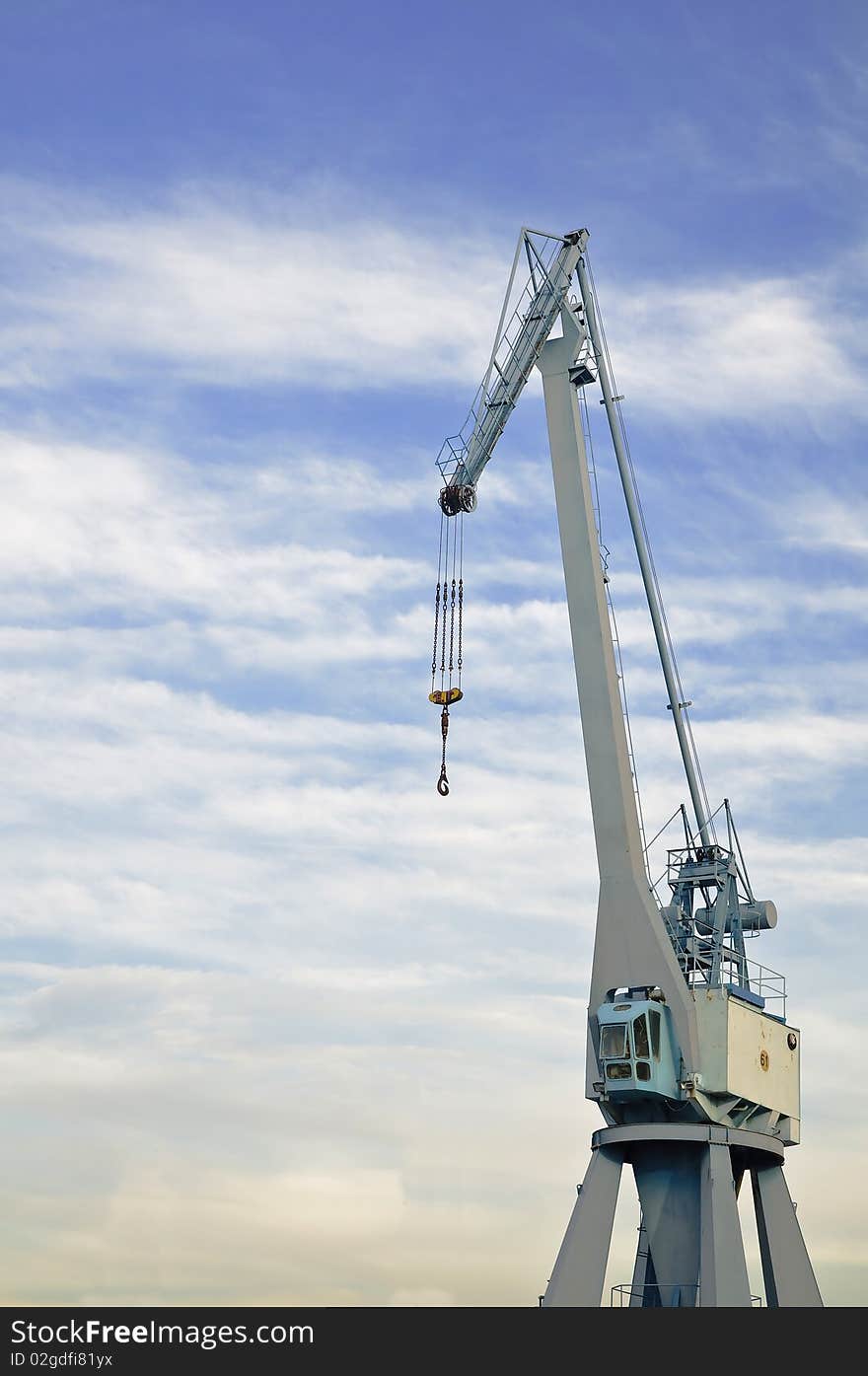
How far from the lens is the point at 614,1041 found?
34.7 metres

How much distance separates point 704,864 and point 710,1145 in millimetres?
7099

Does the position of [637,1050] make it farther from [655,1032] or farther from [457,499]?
[457,499]

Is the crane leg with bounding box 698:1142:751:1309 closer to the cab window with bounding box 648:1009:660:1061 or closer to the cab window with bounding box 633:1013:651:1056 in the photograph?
the cab window with bounding box 648:1009:660:1061

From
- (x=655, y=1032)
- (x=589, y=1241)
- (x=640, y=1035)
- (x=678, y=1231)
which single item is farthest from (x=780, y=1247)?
(x=640, y=1035)

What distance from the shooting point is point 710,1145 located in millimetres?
35125

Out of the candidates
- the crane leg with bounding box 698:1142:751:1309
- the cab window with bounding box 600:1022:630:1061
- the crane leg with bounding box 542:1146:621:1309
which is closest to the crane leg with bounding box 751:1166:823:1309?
the crane leg with bounding box 698:1142:751:1309

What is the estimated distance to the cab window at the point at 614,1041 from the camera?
113 feet

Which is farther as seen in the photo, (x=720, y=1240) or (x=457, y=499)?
(x=457, y=499)

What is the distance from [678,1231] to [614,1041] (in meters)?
4.88

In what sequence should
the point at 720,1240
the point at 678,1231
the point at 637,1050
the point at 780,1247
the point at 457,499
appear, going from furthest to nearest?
1. the point at 457,499
2. the point at 780,1247
3. the point at 678,1231
4. the point at 637,1050
5. the point at 720,1240

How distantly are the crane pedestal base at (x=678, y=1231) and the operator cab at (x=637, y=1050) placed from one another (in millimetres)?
1239
